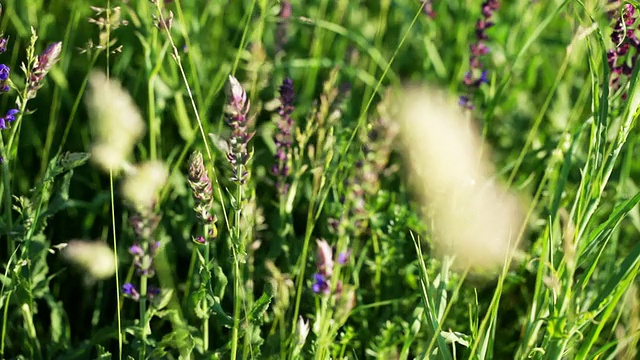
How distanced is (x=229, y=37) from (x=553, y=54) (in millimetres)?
1503

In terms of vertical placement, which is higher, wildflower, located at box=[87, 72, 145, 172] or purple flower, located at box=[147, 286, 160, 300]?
wildflower, located at box=[87, 72, 145, 172]

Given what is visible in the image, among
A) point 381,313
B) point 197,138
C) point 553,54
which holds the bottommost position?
point 381,313

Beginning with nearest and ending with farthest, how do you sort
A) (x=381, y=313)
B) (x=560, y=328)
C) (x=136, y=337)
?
1. (x=560, y=328)
2. (x=136, y=337)
3. (x=381, y=313)

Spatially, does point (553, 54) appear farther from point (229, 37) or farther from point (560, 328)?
point (560, 328)

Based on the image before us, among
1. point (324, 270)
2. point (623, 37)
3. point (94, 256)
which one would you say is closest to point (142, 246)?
point (94, 256)

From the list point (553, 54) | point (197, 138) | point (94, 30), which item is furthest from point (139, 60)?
point (553, 54)

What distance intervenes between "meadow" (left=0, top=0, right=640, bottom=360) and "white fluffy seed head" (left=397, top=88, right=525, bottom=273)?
11 mm

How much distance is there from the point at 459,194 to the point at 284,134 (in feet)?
1.69

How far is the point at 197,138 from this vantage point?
2391 millimetres

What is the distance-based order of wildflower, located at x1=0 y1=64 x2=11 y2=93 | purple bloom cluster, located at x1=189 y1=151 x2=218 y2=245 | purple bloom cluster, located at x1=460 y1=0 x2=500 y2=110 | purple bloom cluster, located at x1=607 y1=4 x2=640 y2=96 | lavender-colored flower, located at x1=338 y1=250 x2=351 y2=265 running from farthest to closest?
purple bloom cluster, located at x1=460 y1=0 x2=500 y2=110, lavender-colored flower, located at x1=338 y1=250 x2=351 y2=265, purple bloom cluster, located at x1=607 y1=4 x2=640 y2=96, wildflower, located at x1=0 y1=64 x2=11 y2=93, purple bloom cluster, located at x1=189 y1=151 x2=218 y2=245

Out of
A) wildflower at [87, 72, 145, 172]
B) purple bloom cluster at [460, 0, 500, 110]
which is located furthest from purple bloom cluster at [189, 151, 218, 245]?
purple bloom cluster at [460, 0, 500, 110]

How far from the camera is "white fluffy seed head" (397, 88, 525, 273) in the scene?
1792 mm

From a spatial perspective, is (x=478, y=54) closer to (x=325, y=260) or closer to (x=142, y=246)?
(x=325, y=260)

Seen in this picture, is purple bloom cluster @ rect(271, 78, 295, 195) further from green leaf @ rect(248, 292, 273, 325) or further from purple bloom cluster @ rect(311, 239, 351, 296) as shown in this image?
green leaf @ rect(248, 292, 273, 325)
